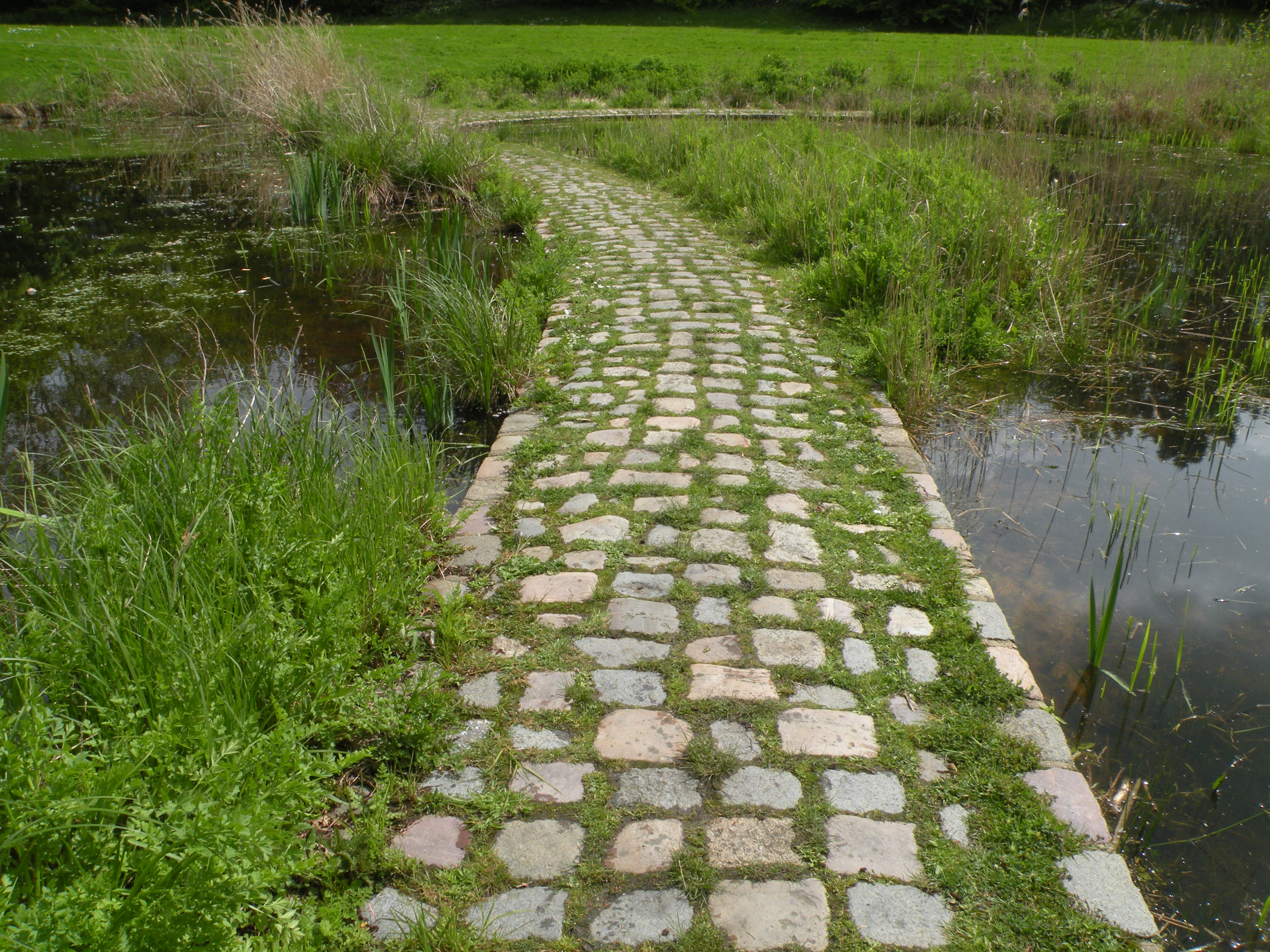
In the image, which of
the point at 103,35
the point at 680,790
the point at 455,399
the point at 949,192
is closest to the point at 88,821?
the point at 680,790

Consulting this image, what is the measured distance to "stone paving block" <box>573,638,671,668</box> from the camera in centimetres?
257

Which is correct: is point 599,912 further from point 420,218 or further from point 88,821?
point 420,218

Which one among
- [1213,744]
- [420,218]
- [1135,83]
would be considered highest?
[1135,83]

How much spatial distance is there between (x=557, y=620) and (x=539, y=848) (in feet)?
2.85

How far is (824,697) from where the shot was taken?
8.04 ft

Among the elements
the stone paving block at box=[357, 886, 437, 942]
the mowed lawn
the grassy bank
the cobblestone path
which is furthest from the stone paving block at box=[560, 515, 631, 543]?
the mowed lawn

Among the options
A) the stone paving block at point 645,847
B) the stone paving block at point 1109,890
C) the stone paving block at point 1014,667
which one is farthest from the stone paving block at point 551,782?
the stone paving block at point 1014,667

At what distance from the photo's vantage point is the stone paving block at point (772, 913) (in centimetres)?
177

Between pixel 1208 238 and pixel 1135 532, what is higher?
pixel 1208 238

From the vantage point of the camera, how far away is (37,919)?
4.57 ft

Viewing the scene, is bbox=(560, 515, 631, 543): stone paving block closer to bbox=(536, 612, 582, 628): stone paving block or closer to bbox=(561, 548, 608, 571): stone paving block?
bbox=(561, 548, 608, 571): stone paving block

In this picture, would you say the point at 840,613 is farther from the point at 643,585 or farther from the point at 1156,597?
the point at 1156,597

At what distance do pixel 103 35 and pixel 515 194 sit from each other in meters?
18.0

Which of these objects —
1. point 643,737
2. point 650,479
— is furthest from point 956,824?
point 650,479
